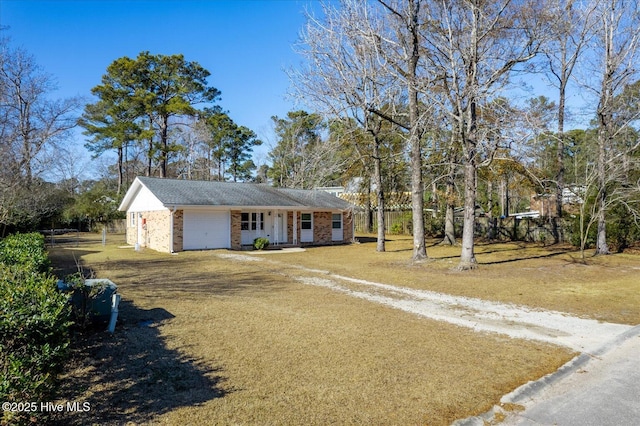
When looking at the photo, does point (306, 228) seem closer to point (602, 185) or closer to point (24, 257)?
point (602, 185)

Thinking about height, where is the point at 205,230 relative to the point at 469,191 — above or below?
below

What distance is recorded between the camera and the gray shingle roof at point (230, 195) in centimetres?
1853

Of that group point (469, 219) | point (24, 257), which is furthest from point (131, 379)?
point (469, 219)

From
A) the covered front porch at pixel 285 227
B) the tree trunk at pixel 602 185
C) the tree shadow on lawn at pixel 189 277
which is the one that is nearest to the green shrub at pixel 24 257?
the tree shadow on lawn at pixel 189 277

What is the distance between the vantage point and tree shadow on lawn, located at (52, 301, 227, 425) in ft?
11.1

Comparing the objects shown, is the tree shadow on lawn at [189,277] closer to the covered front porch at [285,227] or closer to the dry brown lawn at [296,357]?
the dry brown lawn at [296,357]

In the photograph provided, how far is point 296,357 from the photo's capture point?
15.8 ft

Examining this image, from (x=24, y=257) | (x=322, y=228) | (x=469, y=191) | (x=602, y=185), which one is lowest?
(x=24, y=257)

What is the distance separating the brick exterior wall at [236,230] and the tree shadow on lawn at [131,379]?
46.5 ft

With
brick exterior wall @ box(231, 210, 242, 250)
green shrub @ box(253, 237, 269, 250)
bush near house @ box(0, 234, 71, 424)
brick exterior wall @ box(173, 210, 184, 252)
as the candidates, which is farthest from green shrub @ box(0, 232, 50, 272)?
green shrub @ box(253, 237, 269, 250)

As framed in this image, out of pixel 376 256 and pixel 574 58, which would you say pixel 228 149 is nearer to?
pixel 376 256

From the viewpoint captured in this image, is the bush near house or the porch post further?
the porch post

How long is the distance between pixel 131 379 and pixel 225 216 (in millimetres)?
15872

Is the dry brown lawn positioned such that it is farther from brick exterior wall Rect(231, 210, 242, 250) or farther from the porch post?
the porch post
